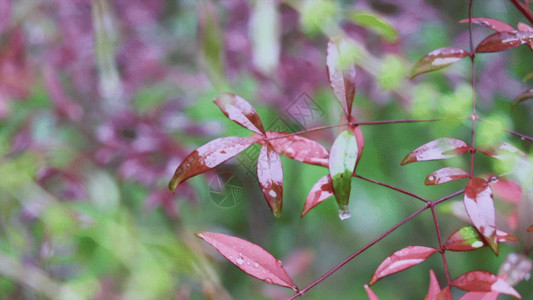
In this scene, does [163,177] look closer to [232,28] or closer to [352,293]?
[232,28]

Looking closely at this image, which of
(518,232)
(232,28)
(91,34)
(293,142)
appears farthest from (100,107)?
(518,232)

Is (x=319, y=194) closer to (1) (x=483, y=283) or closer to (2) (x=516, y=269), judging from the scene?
(1) (x=483, y=283)

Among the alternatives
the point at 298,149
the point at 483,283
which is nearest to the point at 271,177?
the point at 298,149

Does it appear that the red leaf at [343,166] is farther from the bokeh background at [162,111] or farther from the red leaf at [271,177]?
the bokeh background at [162,111]

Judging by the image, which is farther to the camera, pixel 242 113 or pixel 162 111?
pixel 162 111

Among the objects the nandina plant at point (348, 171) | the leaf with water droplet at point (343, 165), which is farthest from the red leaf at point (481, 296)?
the leaf with water droplet at point (343, 165)
